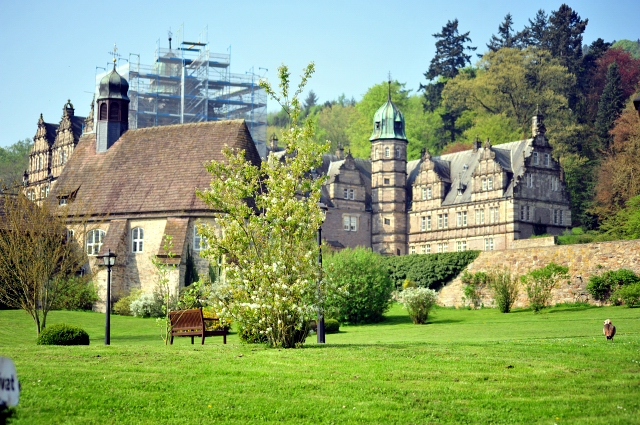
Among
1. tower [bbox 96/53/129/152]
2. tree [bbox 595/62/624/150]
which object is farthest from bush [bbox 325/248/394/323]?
tree [bbox 595/62/624/150]

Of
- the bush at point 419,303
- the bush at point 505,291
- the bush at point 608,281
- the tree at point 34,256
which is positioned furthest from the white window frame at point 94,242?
the bush at point 608,281

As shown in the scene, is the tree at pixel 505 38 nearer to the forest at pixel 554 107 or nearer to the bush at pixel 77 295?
the forest at pixel 554 107

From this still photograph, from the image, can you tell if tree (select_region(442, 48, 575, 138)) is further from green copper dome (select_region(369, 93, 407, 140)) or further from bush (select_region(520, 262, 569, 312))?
bush (select_region(520, 262, 569, 312))

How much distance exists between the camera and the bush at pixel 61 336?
18469 mm

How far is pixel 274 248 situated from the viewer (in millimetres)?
16641

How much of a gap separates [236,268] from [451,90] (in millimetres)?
73096

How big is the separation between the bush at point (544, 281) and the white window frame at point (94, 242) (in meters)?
24.2

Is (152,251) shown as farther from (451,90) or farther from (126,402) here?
(451,90)

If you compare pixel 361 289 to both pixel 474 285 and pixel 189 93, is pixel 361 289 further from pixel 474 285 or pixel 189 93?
pixel 189 93

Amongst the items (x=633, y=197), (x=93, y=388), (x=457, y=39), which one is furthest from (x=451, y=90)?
(x=93, y=388)

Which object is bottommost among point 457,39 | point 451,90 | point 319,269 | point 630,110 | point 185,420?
point 185,420

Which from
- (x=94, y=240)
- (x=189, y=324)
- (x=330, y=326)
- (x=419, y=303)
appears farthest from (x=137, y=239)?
(x=189, y=324)

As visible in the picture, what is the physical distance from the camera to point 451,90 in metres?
85.8

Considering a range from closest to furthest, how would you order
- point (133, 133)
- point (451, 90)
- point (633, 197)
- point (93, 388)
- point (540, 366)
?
1. point (93, 388)
2. point (540, 366)
3. point (133, 133)
4. point (633, 197)
5. point (451, 90)
